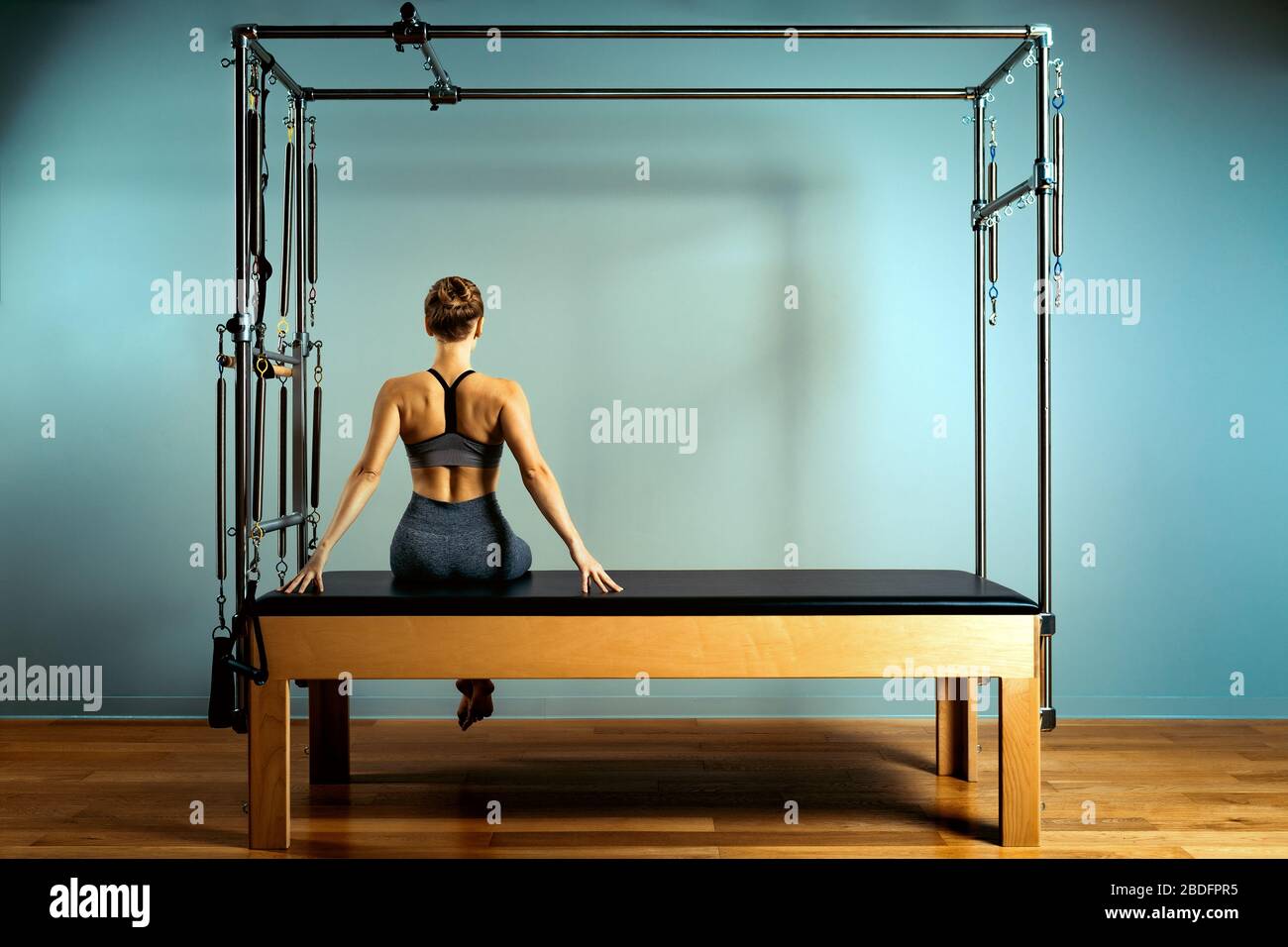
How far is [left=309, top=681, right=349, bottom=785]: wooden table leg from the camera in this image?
11.4ft

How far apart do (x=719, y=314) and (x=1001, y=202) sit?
1294 mm

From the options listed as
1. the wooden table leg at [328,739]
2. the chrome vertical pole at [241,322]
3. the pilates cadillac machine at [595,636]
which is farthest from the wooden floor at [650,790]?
the chrome vertical pole at [241,322]

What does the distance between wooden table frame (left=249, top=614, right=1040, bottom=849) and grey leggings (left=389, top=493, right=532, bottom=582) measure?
14.5 inches

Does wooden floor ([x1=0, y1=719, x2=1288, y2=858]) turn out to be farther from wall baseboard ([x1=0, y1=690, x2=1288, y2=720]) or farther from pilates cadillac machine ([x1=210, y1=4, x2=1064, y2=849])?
pilates cadillac machine ([x1=210, y1=4, x2=1064, y2=849])

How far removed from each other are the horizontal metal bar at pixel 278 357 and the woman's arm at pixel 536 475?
0.74 meters

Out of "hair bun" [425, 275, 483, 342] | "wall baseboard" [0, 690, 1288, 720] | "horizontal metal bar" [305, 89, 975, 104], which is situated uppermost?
"horizontal metal bar" [305, 89, 975, 104]

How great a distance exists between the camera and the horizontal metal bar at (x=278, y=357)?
3139mm

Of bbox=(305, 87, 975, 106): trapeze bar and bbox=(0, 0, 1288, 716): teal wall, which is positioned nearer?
bbox=(305, 87, 975, 106): trapeze bar

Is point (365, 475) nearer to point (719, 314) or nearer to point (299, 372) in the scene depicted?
point (299, 372)

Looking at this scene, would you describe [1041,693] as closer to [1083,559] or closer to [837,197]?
[1083,559]

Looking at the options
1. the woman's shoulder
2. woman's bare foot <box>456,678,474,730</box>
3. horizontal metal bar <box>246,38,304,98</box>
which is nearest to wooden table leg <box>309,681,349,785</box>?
woman's bare foot <box>456,678,474,730</box>

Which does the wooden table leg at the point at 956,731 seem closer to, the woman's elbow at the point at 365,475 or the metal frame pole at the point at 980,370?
the metal frame pole at the point at 980,370

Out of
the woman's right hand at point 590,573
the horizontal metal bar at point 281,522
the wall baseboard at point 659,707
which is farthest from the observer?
the wall baseboard at point 659,707

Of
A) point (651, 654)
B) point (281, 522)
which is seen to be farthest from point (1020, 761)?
point (281, 522)
